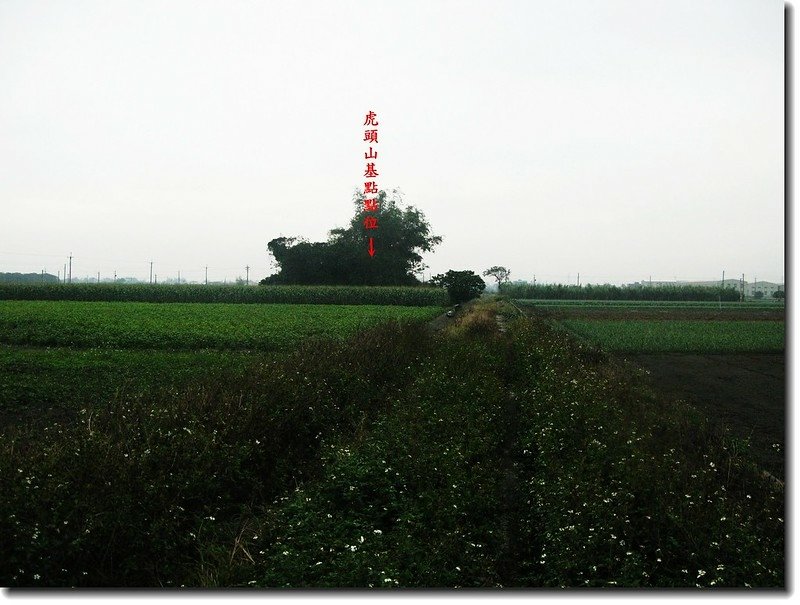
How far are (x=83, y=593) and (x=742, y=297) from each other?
6598 mm

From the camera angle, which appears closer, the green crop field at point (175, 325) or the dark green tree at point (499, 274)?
the dark green tree at point (499, 274)

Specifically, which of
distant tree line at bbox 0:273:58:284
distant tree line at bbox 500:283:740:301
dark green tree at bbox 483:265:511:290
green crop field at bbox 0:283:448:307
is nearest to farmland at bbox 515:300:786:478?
distant tree line at bbox 500:283:740:301

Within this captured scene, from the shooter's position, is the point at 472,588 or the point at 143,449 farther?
the point at 143,449

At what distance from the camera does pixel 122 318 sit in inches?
647

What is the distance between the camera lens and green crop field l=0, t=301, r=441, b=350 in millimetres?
13594

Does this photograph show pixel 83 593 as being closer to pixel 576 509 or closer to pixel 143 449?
pixel 143 449

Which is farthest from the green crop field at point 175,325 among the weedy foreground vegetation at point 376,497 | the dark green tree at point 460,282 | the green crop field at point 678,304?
the weedy foreground vegetation at point 376,497

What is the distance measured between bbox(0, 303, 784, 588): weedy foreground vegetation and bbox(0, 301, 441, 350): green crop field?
7346 mm

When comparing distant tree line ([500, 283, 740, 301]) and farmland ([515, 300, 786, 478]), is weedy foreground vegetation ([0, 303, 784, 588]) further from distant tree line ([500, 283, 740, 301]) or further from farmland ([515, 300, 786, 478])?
distant tree line ([500, 283, 740, 301])

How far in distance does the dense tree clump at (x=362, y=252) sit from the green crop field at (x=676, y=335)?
5348 mm

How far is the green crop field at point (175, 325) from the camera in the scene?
44.6ft

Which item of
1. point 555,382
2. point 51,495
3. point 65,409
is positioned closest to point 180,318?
point 65,409

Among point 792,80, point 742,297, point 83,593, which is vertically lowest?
point 83,593

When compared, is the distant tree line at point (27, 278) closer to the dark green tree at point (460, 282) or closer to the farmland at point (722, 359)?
the dark green tree at point (460, 282)
